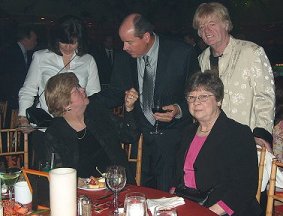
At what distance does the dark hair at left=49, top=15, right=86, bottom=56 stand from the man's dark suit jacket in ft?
8.77

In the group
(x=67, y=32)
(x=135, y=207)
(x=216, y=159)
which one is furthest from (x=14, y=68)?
(x=135, y=207)

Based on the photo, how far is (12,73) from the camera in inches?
231

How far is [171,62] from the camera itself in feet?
10.0

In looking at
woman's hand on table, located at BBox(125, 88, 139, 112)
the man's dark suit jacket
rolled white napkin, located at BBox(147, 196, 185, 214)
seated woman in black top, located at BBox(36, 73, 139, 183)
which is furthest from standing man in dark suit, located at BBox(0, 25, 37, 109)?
rolled white napkin, located at BBox(147, 196, 185, 214)

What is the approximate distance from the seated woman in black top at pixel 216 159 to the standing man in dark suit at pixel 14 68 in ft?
13.0

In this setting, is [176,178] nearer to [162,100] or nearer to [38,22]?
[162,100]

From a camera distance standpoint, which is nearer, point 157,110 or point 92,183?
point 92,183

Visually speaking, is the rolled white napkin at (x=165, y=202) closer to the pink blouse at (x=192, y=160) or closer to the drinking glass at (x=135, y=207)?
the drinking glass at (x=135, y=207)

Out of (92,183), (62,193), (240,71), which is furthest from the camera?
(240,71)

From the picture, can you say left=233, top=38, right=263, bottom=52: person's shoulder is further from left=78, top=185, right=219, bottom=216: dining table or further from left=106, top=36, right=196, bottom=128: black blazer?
left=78, top=185, right=219, bottom=216: dining table

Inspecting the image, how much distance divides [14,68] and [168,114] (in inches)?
149

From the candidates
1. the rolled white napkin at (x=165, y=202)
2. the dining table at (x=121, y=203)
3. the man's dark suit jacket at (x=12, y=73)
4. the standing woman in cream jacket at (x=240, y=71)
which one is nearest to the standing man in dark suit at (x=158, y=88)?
the standing woman in cream jacket at (x=240, y=71)

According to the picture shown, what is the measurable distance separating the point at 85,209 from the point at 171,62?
1.61m

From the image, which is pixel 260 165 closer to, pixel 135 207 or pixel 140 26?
pixel 135 207
